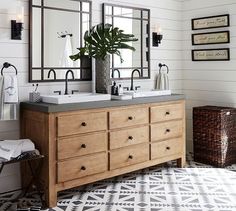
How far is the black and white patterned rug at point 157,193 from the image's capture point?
2.90 m

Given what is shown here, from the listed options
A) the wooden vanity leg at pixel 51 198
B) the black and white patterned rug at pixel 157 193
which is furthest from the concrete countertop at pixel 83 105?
the black and white patterned rug at pixel 157 193

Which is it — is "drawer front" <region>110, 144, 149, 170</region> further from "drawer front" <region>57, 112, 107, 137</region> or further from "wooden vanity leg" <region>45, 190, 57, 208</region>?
"wooden vanity leg" <region>45, 190, 57, 208</region>

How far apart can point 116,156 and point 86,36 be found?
1.31m

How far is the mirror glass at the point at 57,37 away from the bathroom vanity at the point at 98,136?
1.57 ft

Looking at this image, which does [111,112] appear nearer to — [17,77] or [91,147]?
[91,147]

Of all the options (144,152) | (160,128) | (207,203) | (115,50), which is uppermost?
(115,50)

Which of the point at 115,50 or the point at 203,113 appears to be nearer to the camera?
the point at 115,50

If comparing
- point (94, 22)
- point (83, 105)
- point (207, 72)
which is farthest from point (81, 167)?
point (207, 72)

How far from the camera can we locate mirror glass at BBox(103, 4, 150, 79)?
3.91 metres

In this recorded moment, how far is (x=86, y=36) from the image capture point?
362 cm

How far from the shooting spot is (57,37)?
3443 mm

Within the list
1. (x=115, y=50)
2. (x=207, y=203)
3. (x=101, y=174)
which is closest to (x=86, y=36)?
(x=115, y=50)

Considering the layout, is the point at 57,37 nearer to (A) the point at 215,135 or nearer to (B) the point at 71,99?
(B) the point at 71,99

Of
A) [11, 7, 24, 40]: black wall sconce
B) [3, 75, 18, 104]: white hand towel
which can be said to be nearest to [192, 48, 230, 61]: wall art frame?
[11, 7, 24, 40]: black wall sconce
